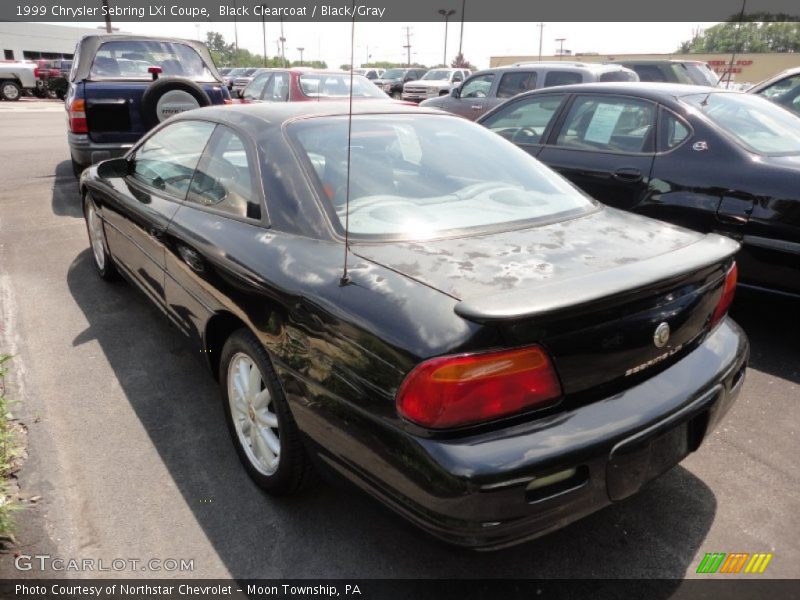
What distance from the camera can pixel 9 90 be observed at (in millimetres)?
25531

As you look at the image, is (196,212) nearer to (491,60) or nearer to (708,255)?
(708,255)

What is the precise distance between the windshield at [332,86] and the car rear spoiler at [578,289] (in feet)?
26.4

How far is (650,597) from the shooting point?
77.5 inches

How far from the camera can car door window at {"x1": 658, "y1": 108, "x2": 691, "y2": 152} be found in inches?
157

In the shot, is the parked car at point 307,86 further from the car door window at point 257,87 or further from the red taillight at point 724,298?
the red taillight at point 724,298

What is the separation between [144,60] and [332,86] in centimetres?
324

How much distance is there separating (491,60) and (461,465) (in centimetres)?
5369

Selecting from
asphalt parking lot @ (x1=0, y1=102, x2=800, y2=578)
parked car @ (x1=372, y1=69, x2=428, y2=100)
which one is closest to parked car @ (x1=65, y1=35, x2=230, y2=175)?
asphalt parking lot @ (x1=0, y1=102, x2=800, y2=578)

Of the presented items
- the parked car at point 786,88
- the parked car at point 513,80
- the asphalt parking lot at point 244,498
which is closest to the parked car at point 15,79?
the parked car at point 513,80

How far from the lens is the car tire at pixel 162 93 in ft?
21.4

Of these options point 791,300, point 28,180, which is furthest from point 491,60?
point 791,300

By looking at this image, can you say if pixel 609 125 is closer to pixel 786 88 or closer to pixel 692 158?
pixel 692 158

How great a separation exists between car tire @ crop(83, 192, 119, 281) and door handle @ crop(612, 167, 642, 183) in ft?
11.8

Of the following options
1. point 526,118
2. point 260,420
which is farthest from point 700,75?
point 260,420
